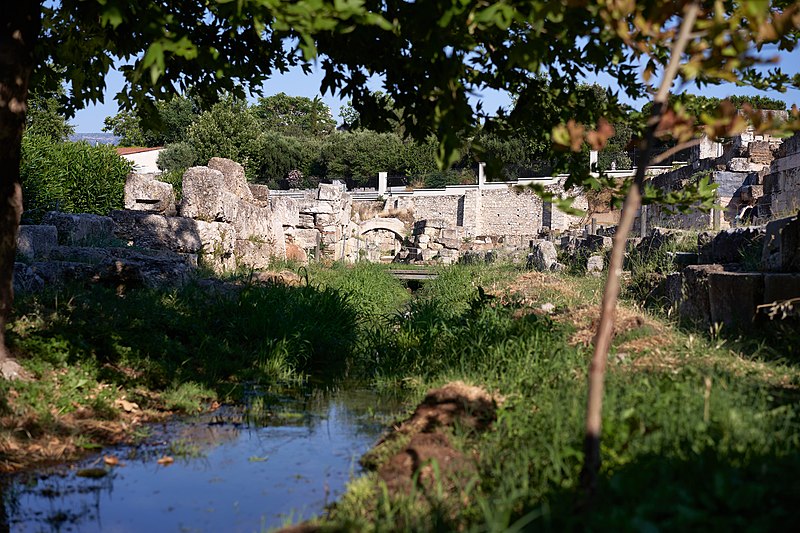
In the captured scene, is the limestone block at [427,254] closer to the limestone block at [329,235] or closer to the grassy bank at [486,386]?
the limestone block at [329,235]

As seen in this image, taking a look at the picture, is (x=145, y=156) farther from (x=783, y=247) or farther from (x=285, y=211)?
(x=783, y=247)

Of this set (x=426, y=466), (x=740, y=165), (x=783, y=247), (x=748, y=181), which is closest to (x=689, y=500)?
(x=426, y=466)

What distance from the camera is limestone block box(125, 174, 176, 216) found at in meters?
15.6

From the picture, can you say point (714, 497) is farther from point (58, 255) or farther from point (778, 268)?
point (58, 255)

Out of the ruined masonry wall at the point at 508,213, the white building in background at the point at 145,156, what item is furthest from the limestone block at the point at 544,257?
the white building in background at the point at 145,156

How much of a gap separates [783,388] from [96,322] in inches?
225

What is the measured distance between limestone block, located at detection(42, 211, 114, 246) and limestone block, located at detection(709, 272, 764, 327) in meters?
8.62

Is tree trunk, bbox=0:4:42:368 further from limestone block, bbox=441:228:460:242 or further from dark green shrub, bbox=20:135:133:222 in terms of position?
limestone block, bbox=441:228:460:242

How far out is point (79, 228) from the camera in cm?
1205

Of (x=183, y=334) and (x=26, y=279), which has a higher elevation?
(x=26, y=279)

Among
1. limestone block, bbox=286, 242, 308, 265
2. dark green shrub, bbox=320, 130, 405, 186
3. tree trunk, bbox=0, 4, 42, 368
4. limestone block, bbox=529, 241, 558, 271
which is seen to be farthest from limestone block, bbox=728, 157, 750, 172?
dark green shrub, bbox=320, 130, 405, 186

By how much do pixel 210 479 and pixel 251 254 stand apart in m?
12.7

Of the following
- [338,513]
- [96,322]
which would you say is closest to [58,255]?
[96,322]

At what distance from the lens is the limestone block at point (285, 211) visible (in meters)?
19.8
